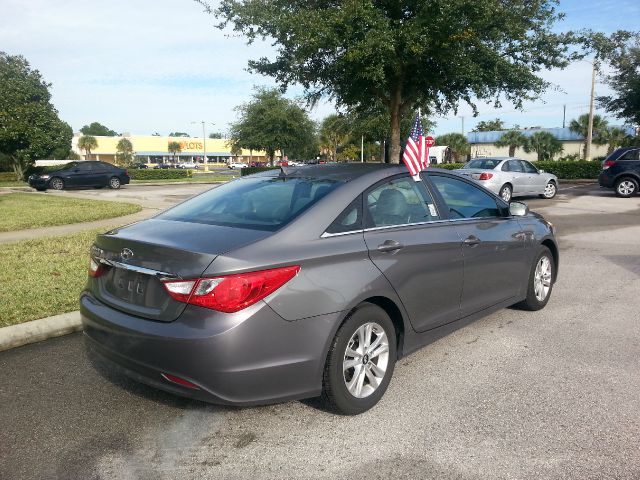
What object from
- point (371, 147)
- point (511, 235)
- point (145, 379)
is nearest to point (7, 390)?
point (145, 379)

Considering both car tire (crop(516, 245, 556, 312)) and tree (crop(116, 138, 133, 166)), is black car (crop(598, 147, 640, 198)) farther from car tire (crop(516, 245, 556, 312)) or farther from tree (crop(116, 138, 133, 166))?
tree (crop(116, 138, 133, 166))

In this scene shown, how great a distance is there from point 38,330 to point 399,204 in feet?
10.6

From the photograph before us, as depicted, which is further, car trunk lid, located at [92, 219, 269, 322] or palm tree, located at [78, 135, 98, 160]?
palm tree, located at [78, 135, 98, 160]

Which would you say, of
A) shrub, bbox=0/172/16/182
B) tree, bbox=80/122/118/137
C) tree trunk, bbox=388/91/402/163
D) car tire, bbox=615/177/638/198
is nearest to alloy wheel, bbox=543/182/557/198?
car tire, bbox=615/177/638/198

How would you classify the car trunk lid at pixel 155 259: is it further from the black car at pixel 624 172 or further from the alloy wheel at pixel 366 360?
the black car at pixel 624 172

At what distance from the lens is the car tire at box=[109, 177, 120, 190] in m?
26.0

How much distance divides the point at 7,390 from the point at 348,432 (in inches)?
92.1

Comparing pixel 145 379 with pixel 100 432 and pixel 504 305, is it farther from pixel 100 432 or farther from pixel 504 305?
pixel 504 305

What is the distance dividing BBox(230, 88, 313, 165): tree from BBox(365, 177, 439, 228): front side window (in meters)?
41.0

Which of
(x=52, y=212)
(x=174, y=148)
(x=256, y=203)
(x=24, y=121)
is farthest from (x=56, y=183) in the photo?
(x=174, y=148)

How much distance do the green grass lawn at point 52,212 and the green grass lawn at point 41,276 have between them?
94.6 inches

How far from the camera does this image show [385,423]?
323cm

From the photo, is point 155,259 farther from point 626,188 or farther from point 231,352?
point 626,188

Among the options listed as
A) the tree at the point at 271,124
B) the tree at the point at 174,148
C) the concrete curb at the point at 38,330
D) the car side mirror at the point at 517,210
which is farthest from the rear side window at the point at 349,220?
the tree at the point at 174,148
